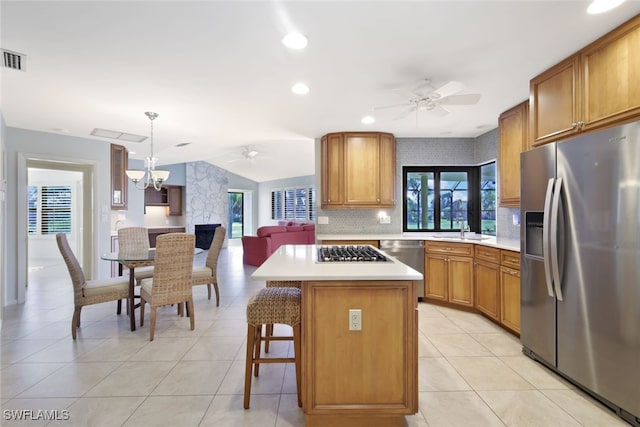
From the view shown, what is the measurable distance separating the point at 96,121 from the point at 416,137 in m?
4.39

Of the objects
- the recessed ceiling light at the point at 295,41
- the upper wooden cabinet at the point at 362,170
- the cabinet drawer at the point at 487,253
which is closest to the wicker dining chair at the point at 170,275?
the recessed ceiling light at the point at 295,41

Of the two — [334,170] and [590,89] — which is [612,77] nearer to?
[590,89]

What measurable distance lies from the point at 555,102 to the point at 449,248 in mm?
1988

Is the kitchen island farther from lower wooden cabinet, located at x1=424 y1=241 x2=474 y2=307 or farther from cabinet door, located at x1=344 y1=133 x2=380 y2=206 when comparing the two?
cabinet door, located at x1=344 y1=133 x2=380 y2=206

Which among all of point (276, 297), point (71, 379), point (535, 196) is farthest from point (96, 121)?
point (535, 196)

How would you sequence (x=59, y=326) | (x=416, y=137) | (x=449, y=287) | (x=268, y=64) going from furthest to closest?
1. (x=416, y=137)
2. (x=449, y=287)
3. (x=59, y=326)
4. (x=268, y=64)

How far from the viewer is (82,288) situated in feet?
10.1

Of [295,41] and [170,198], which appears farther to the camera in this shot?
[170,198]

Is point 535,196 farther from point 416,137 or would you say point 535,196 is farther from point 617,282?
point 416,137

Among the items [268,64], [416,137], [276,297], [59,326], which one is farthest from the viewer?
[416,137]

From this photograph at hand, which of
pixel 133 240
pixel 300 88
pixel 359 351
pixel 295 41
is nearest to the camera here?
pixel 359 351

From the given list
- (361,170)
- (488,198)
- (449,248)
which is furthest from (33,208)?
(488,198)

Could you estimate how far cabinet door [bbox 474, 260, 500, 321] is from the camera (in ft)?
10.8

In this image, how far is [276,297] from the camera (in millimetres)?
1991
